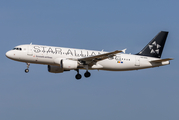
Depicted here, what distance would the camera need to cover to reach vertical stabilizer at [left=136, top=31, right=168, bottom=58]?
52.9m

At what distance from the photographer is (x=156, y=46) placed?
53531 millimetres

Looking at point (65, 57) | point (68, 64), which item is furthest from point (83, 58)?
point (65, 57)

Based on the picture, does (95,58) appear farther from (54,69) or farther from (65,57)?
(54,69)

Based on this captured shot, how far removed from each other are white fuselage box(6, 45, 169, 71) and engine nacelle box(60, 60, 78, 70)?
0.97m

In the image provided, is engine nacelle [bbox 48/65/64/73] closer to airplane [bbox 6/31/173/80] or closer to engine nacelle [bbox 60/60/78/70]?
airplane [bbox 6/31/173/80]

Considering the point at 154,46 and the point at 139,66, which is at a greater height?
the point at 154,46

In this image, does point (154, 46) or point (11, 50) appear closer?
point (11, 50)

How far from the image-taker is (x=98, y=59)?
47031mm

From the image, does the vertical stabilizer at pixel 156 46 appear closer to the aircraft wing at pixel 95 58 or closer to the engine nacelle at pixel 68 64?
the aircraft wing at pixel 95 58

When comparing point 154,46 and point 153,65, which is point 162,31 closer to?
point 154,46

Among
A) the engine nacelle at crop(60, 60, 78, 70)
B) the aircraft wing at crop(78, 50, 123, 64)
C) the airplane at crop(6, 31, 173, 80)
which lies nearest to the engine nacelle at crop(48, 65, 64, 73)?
the airplane at crop(6, 31, 173, 80)

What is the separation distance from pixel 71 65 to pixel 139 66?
10997mm

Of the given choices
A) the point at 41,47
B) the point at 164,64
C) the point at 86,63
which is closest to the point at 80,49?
the point at 86,63

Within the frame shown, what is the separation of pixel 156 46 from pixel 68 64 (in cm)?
1554
